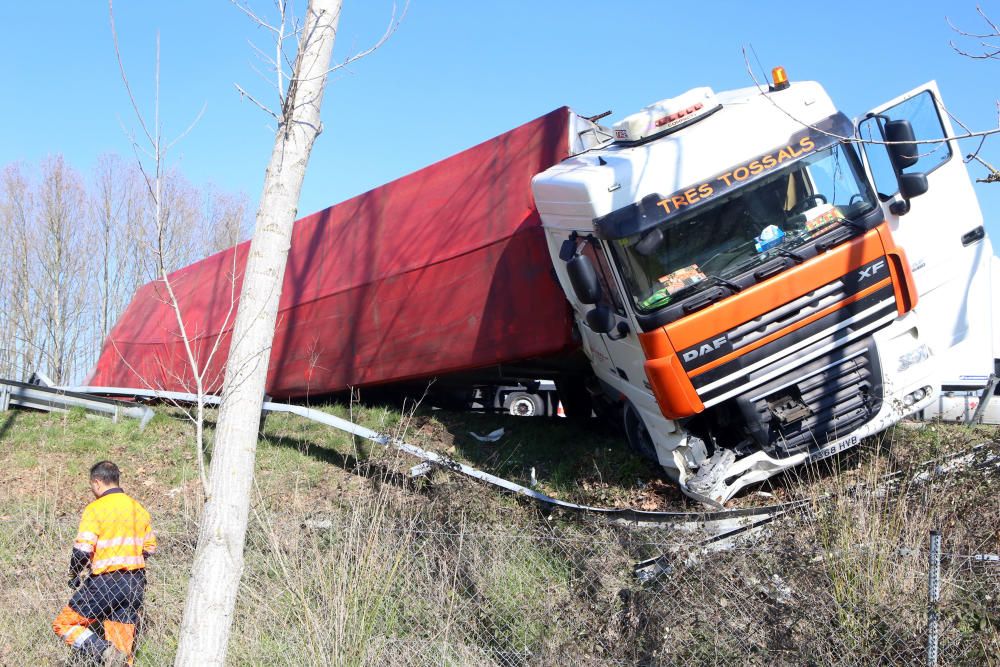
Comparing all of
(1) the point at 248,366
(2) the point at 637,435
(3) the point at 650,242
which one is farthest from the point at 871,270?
(1) the point at 248,366

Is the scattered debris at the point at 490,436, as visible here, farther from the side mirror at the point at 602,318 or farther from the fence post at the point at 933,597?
the fence post at the point at 933,597

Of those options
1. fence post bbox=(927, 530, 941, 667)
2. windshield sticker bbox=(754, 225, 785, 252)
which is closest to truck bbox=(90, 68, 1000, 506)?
windshield sticker bbox=(754, 225, 785, 252)

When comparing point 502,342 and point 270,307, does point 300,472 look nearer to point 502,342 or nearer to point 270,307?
point 502,342

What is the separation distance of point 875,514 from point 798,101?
3.67 m

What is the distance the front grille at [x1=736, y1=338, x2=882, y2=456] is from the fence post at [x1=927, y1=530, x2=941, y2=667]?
2.90 metres

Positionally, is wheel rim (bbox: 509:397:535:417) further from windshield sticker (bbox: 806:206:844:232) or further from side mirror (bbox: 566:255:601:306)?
windshield sticker (bbox: 806:206:844:232)

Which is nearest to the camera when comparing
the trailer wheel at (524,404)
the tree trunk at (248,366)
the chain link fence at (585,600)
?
the tree trunk at (248,366)

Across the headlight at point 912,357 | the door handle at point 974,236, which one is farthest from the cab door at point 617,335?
the door handle at point 974,236

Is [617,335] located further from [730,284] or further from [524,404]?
[524,404]

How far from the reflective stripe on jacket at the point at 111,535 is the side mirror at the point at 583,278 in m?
3.63

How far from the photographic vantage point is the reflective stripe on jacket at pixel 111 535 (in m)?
5.68

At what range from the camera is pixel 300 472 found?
9.73 metres

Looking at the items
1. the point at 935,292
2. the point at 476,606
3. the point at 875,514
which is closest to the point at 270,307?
the point at 476,606

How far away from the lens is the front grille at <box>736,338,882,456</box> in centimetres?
716
